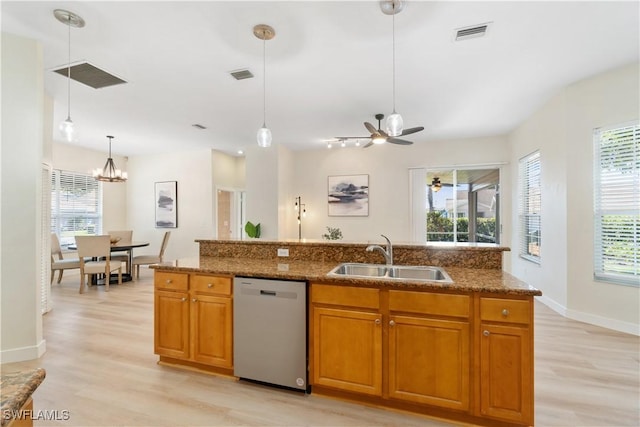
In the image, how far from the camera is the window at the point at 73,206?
6180 millimetres

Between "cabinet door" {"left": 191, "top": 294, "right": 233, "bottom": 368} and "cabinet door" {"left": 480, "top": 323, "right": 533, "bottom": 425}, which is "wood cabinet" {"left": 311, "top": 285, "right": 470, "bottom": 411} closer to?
"cabinet door" {"left": 480, "top": 323, "right": 533, "bottom": 425}

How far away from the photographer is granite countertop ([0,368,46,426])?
65 cm

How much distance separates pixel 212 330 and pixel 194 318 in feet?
0.61

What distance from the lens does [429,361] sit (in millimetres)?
1856

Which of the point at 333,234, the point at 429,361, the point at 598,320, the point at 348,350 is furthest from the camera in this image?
the point at 333,234

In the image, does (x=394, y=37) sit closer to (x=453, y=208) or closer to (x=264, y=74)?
(x=264, y=74)

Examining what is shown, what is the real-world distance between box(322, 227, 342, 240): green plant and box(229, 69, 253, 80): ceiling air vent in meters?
4.01

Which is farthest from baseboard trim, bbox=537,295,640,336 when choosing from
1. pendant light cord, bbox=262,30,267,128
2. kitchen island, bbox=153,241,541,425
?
pendant light cord, bbox=262,30,267,128

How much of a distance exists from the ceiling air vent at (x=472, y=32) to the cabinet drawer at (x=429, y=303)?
7.25 feet

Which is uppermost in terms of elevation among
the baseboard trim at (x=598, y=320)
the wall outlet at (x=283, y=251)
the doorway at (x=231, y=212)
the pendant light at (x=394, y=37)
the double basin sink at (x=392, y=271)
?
the pendant light at (x=394, y=37)

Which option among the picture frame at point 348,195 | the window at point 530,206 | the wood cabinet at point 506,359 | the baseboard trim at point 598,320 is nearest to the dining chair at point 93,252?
the picture frame at point 348,195

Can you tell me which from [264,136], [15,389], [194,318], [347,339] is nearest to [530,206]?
[347,339]

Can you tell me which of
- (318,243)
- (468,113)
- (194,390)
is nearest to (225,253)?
(318,243)

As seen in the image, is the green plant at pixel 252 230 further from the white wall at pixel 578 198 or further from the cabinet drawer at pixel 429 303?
the white wall at pixel 578 198
